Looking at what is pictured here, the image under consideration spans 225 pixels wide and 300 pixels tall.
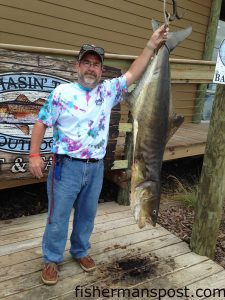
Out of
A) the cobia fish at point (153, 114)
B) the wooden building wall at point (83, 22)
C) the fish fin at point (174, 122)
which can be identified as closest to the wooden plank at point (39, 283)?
the cobia fish at point (153, 114)

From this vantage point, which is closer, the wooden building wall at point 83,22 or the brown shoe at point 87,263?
the brown shoe at point 87,263

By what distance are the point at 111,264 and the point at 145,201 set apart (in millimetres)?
1061

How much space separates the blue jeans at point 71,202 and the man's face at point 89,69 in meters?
0.57

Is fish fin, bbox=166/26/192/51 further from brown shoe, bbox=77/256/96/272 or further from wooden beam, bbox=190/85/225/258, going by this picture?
brown shoe, bbox=77/256/96/272

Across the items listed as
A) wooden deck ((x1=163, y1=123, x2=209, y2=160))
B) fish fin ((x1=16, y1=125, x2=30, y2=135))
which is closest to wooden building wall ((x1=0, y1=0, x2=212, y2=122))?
wooden deck ((x1=163, y1=123, x2=209, y2=160))

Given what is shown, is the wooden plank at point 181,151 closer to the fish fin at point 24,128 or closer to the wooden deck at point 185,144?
the wooden deck at point 185,144

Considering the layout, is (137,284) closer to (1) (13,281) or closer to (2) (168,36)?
(1) (13,281)

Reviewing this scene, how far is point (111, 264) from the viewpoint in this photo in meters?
3.49

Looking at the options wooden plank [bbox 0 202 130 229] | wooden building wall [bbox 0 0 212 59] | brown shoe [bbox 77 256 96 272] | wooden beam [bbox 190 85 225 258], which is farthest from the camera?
wooden building wall [bbox 0 0 212 59]

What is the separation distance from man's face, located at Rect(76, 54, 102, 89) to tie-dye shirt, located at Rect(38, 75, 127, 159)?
0.07 meters

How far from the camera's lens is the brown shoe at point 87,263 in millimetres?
3320

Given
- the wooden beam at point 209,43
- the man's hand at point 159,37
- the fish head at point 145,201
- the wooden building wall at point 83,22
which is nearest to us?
the man's hand at point 159,37

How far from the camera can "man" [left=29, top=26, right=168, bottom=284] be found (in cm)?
274

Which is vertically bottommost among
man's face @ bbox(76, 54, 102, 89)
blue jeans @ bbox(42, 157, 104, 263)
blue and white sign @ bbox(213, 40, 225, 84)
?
blue jeans @ bbox(42, 157, 104, 263)
